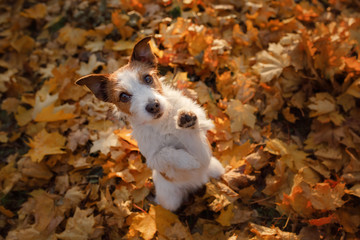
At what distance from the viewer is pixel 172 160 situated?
2.89 m

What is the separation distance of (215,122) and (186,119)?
4.48 ft

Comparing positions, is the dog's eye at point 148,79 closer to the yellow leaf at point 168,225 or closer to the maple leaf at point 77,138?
the yellow leaf at point 168,225

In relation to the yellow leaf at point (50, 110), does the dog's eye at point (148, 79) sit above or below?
above

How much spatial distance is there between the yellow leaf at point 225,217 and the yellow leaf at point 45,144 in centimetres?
252

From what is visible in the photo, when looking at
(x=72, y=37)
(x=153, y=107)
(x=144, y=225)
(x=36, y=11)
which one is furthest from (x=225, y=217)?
(x=36, y=11)

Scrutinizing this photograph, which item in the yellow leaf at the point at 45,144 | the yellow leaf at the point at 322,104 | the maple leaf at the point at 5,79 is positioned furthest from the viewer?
the maple leaf at the point at 5,79

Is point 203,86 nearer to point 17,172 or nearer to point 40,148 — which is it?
point 40,148

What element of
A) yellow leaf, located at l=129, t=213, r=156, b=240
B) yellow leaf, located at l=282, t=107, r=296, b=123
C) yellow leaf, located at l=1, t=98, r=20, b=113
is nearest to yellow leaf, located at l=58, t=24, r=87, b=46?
yellow leaf, located at l=1, t=98, r=20, b=113

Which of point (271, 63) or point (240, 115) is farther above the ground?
point (271, 63)

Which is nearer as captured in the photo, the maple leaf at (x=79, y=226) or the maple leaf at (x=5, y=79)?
the maple leaf at (x=79, y=226)

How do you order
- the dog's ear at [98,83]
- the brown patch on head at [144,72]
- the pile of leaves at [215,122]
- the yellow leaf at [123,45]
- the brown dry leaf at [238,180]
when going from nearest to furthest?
the dog's ear at [98,83] < the brown patch on head at [144,72] < the pile of leaves at [215,122] < the brown dry leaf at [238,180] < the yellow leaf at [123,45]

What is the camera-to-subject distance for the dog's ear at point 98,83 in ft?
9.41

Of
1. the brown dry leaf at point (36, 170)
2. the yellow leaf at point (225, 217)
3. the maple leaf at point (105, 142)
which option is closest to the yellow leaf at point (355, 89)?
the yellow leaf at point (225, 217)

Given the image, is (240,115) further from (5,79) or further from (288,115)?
(5,79)
